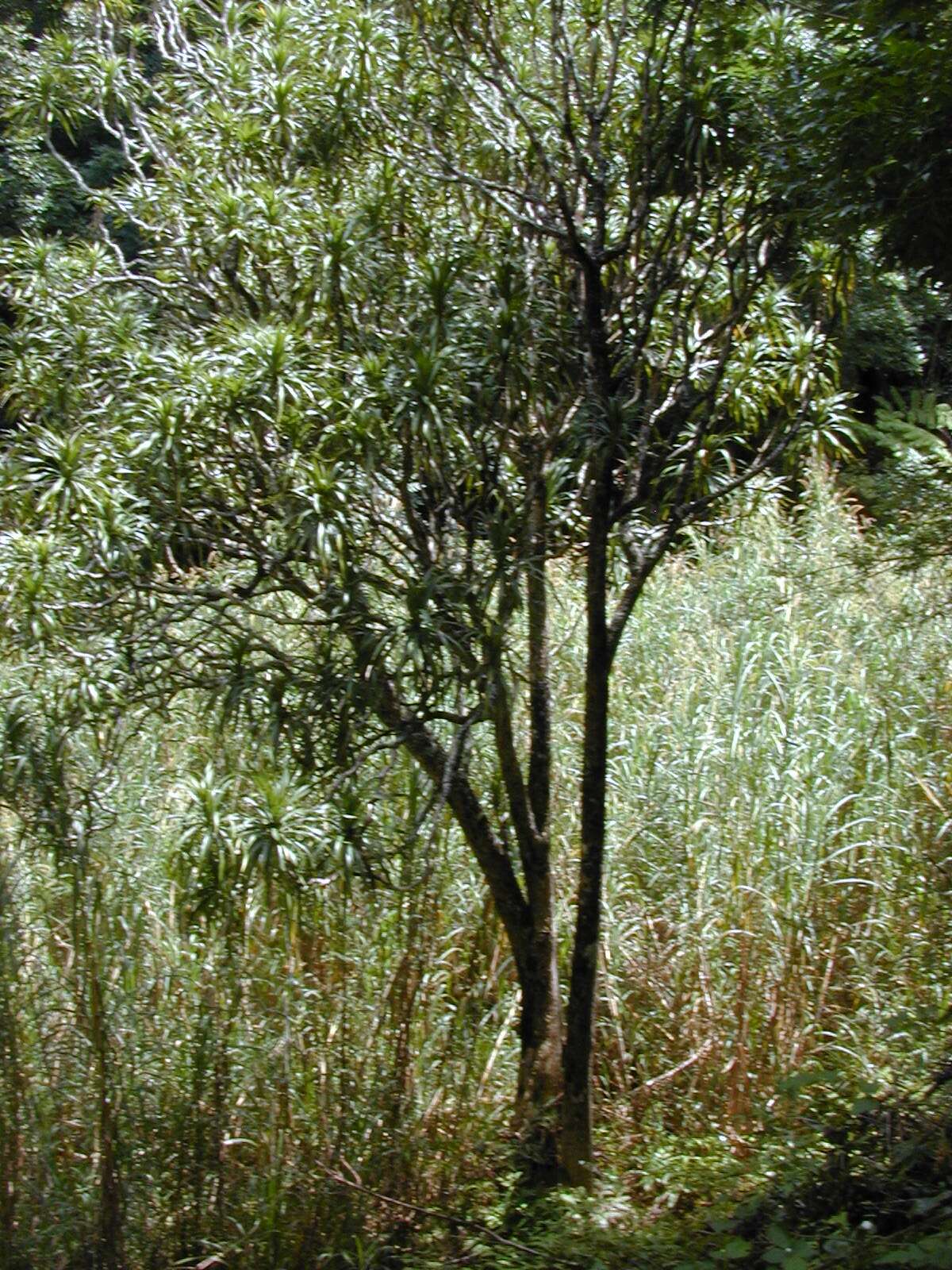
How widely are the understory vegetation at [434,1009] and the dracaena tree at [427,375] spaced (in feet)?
0.73

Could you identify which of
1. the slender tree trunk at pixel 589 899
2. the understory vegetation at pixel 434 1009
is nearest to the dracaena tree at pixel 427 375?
the slender tree trunk at pixel 589 899

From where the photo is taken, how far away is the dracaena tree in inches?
112

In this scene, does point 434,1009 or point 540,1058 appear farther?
point 434,1009

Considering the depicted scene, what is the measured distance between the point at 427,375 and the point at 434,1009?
1.86m

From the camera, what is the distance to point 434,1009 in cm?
366

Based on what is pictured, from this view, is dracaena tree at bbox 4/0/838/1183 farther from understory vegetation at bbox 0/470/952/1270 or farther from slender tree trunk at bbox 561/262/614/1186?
understory vegetation at bbox 0/470/952/1270

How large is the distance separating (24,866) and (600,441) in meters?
2.29

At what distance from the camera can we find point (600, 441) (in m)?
3.04

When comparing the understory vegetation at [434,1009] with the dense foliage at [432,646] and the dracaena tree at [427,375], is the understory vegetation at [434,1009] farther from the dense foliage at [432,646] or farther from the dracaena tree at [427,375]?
the dracaena tree at [427,375]

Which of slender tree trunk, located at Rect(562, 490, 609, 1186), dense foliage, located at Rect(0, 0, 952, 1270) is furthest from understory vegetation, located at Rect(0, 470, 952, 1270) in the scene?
slender tree trunk, located at Rect(562, 490, 609, 1186)

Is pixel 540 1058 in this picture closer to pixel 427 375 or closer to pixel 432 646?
pixel 432 646

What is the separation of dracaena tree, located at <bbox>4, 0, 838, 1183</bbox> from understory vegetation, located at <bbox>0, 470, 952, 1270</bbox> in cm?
22

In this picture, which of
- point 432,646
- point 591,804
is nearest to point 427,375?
point 432,646

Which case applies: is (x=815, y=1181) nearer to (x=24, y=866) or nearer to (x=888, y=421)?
(x=24, y=866)
